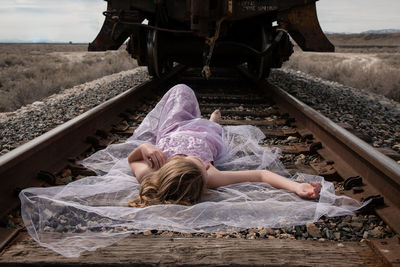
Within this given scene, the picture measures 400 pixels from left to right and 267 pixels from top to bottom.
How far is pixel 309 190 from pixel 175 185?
0.78 metres

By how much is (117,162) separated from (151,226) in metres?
0.99

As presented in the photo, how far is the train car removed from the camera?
5.12 m

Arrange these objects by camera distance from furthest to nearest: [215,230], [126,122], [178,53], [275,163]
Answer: [178,53] → [126,122] → [275,163] → [215,230]

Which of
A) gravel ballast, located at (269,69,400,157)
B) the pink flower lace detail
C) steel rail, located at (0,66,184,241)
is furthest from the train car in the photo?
the pink flower lace detail

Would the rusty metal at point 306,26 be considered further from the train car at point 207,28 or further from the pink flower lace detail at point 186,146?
the pink flower lace detail at point 186,146

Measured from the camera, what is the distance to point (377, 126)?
401 centimetres

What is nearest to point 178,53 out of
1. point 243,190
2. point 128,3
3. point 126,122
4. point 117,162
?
point 128,3

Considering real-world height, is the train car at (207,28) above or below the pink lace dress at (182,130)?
above

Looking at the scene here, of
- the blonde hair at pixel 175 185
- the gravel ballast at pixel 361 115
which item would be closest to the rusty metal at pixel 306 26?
the gravel ballast at pixel 361 115

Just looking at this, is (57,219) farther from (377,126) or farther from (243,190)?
(377,126)

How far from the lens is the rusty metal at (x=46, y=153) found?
6.88 feet

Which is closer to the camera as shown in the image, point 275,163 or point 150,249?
point 150,249

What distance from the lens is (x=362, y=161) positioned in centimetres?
239

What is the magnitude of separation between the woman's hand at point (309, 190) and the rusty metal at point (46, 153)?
161 cm
